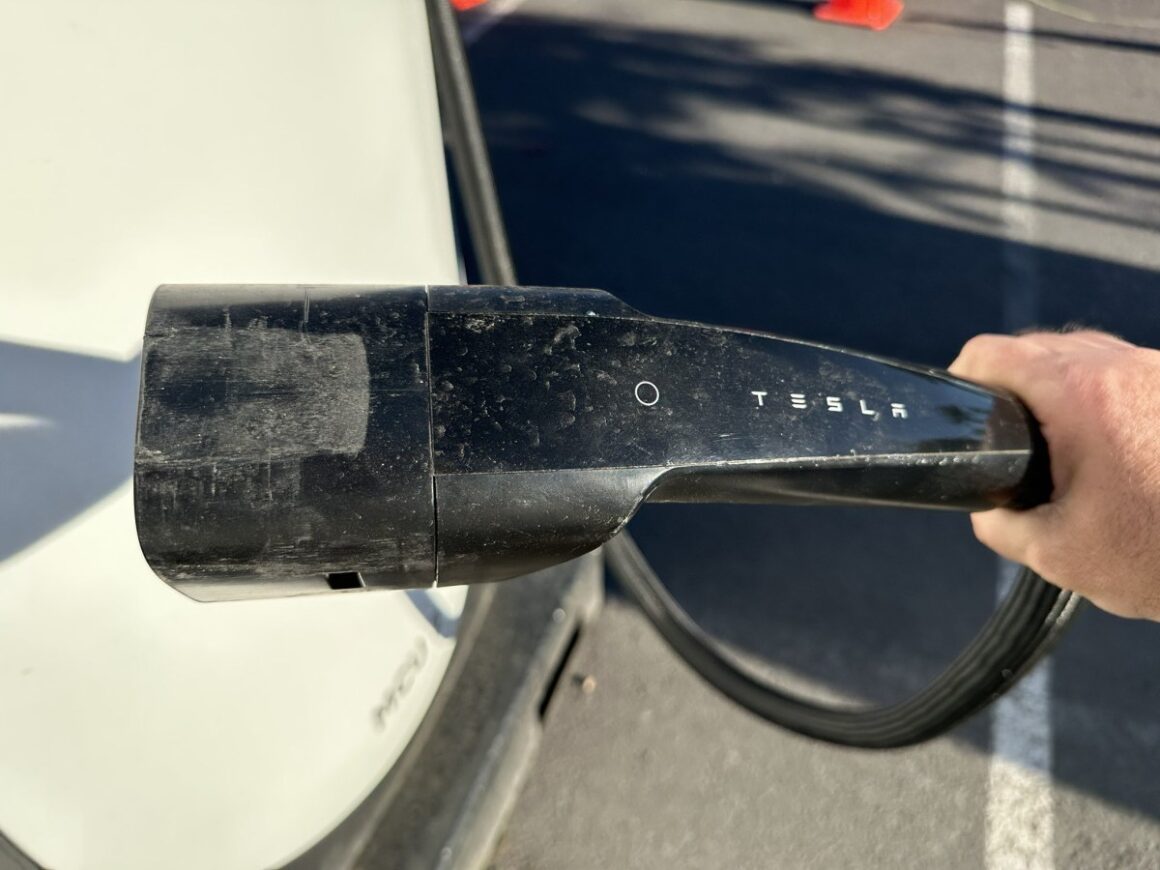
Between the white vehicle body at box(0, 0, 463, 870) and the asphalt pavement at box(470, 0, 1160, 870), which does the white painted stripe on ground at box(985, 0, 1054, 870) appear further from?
the white vehicle body at box(0, 0, 463, 870)

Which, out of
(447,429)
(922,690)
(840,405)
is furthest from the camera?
(922,690)

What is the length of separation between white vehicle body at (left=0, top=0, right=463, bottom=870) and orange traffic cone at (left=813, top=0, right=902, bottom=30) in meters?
4.70

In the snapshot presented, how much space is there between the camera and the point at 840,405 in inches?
25.3

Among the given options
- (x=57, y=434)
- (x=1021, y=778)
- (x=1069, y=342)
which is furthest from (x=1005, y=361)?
(x=1021, y=778)

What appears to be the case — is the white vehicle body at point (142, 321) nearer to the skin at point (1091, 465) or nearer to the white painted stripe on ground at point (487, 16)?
the skin at point (1091, 465)

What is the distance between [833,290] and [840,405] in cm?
292

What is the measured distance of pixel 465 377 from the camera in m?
0.56

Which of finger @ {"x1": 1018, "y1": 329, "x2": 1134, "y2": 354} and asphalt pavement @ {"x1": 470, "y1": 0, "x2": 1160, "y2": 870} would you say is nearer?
finger @ {"x1": 1018, "y1": 329, "x2": 1134, "y2": 354}

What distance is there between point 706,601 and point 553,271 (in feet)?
4.83

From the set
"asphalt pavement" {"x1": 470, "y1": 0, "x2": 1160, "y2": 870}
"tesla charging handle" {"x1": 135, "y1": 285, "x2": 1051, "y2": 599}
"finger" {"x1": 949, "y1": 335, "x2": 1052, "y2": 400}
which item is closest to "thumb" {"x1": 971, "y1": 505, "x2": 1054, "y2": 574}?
"finger" {"x1": 949, "y1": 335, "x2": 1052, "y2": 400}

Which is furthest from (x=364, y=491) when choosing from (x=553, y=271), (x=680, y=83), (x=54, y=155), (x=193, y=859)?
(x=680, y=83)

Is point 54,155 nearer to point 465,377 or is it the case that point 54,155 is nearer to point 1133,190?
point 465,377

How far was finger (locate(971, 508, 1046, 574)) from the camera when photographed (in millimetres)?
811

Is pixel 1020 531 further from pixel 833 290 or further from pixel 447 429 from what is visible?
pixel 833 290
